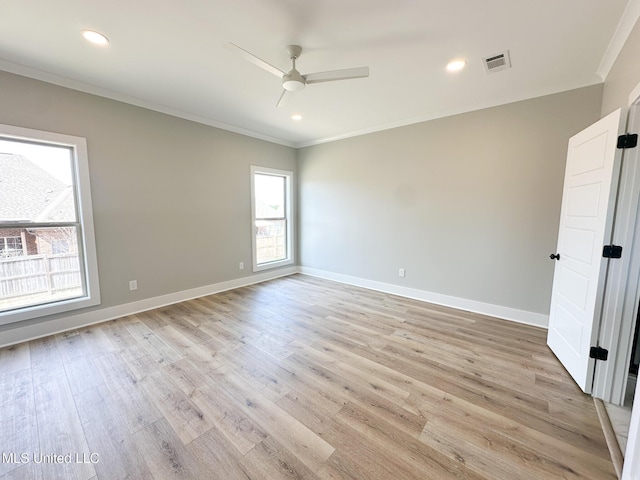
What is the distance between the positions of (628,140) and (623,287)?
98 centimetres

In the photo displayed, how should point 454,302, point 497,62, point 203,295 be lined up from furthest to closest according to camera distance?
point 203,295, point 454,302, point 497,62

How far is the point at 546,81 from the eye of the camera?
2.63 meters

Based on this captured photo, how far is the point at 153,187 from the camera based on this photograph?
11.3 feet

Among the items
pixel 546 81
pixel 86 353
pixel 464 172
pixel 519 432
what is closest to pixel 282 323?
pixel 86 353

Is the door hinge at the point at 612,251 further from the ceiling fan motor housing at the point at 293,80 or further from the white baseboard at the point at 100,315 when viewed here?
the white baseboard at the point at 100,315

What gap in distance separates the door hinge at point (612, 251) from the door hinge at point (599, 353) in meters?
0.67

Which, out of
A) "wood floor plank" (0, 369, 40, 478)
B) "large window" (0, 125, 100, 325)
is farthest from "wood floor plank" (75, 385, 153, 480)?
"large window" (0, 125, 100, 325)

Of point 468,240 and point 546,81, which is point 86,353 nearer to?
point 468,240

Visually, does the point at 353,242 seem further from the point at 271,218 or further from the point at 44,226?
the point at 44,226

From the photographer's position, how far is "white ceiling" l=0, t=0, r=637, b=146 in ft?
5.69

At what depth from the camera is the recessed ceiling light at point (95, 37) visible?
6.48 feet

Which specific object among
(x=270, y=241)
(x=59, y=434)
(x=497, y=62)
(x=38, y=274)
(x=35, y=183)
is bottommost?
(x=59, y=434)

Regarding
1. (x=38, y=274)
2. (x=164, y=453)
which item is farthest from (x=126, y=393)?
(x=38, y=274)

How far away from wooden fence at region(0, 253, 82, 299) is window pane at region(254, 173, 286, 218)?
2.65 m
